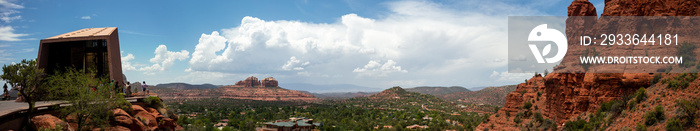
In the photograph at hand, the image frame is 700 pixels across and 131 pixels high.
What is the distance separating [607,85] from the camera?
2722 centimetres

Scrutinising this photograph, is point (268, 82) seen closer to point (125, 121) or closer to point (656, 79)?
point (125, 121)

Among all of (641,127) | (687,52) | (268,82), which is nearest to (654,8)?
(687,52)

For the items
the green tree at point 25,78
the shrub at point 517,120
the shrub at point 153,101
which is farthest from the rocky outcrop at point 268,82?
the green tree at point 25,78

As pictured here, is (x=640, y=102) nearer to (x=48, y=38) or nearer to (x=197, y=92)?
(x=48, y=38)

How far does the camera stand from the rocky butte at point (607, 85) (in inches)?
950

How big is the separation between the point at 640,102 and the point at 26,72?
3533cm

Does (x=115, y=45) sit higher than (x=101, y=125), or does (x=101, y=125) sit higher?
(x=115, y=45)

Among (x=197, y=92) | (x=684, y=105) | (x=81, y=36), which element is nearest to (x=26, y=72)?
(x=81, y=36)

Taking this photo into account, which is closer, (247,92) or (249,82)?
(247,92)

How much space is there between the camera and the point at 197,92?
157 metres

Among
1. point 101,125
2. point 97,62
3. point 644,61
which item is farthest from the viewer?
point 644,61

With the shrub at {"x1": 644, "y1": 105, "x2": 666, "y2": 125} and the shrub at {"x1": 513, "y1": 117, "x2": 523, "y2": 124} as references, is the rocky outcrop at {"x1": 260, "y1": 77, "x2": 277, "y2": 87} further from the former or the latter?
the shrub at {"x1": 644, "y1": 105, "x2": 666, "y2": 125}

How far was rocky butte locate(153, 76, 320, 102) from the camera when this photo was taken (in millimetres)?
145488

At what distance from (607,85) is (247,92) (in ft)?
518
